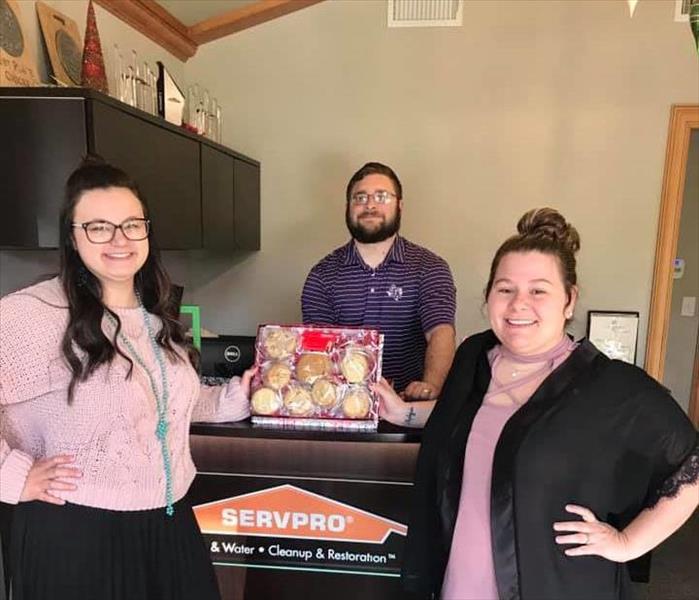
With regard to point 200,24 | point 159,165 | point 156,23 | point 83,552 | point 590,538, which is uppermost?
point 200,24

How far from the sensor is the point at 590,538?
1100 mm

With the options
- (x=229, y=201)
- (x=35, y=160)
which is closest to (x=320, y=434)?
(x=35, y=160)

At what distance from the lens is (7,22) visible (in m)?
1.89

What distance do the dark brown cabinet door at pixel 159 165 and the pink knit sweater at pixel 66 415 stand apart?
849 mm

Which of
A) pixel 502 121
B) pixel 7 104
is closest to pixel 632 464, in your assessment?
pixel 7 104

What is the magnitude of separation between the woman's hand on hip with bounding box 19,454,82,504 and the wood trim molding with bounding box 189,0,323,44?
290cm

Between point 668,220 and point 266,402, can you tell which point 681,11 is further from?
point 266,402

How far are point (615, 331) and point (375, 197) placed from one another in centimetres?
198

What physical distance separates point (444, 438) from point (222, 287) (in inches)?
105

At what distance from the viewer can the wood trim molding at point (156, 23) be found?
2.75m

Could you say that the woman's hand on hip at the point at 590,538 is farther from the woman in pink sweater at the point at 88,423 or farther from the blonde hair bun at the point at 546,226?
the blonde hair bun at the point at 546,226

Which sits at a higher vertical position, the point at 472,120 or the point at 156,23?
the point at 156,23

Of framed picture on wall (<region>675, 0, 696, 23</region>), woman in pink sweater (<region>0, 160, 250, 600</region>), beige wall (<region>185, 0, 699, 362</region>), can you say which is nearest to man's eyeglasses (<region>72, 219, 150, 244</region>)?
woman in pink sweater (<region>0, 160, 250, 600</region>)

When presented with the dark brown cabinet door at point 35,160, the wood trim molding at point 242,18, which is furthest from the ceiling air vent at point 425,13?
the dark brown cabinet door at point 35,160
